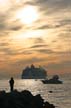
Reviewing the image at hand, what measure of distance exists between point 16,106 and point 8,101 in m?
1.20

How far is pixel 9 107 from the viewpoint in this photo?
1720 inches

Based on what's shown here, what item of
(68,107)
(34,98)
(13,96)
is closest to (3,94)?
(13,96)

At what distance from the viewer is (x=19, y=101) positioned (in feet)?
151

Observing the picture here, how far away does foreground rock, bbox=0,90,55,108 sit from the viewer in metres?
44.0

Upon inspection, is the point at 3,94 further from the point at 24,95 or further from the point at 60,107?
the point at 60,107

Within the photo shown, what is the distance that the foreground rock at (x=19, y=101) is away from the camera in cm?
4403

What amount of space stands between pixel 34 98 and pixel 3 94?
17.0 feet

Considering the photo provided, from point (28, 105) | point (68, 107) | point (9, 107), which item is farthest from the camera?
point (68, 107)

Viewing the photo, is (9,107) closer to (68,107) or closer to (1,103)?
(1,103)

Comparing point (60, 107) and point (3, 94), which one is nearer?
point (3, 94)

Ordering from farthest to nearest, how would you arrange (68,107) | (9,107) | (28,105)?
(68,107) → (28,105) → (9,107)

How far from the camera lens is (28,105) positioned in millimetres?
47094

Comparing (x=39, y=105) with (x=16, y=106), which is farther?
(x=39, y=105)

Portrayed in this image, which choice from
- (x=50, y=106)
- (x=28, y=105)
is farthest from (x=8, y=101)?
(x=50, y=106)
